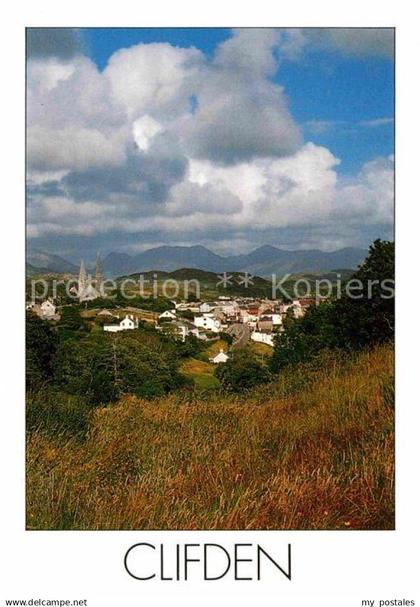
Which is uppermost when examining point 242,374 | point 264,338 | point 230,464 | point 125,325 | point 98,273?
point 98,273

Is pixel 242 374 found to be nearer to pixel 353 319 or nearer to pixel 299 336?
pixel 299 336

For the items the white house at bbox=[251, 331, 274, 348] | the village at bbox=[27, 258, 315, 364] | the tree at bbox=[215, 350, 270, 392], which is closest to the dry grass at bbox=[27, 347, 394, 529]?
the tree at bbox=[215, 350, 270, 392]

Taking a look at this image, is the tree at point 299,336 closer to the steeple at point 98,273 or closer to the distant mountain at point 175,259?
the distant mountain at point 175,259

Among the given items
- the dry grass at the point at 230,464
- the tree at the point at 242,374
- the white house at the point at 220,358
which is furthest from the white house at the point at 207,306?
the dry grass at the point at 230,464

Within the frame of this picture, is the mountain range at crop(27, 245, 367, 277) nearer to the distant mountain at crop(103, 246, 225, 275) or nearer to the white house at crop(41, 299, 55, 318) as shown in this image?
the distant mountain at crop(103, 246, 225, 275)

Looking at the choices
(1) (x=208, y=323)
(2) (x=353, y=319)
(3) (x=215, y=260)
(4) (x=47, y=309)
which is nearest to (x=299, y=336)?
(2) (x=353, y=319)

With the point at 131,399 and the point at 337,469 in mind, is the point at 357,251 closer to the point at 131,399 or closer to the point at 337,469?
the point at 337,469

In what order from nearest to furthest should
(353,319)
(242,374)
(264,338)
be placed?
(264,338)
(242,374)
(353,319)
